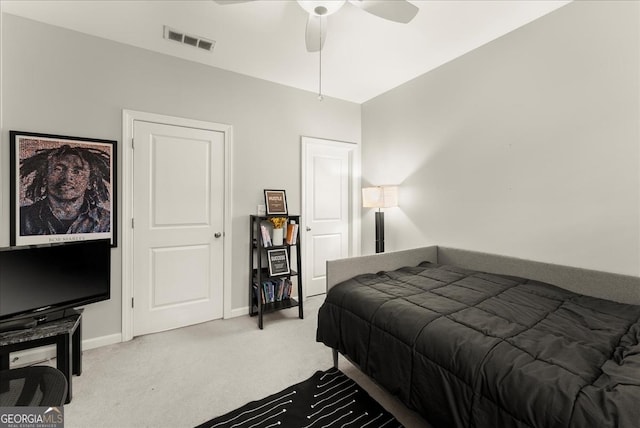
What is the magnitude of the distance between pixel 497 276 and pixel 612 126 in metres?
1.26

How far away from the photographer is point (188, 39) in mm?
2451

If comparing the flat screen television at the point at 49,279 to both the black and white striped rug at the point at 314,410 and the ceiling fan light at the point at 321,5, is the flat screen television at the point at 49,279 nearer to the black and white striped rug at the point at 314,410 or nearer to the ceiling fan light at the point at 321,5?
the black and white striped rug at the point at 314,410

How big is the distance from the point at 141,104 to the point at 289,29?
1.50 meters

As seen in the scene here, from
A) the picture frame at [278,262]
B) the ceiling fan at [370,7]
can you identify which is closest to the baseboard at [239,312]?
the picture frame at [278,262]

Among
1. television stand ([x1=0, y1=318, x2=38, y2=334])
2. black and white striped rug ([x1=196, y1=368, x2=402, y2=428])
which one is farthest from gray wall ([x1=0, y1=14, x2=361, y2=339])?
black and white striped rug ([x1=196, y1=368, x2=402, y2=428])

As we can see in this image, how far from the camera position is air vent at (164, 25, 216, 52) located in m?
2.36

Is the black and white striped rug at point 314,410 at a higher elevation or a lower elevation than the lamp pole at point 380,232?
lower

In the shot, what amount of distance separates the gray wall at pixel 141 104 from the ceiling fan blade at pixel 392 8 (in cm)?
175

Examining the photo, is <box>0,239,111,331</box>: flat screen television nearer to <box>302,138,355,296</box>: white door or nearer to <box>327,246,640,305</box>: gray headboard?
<box>327,246,640,305</box>: gray headboard

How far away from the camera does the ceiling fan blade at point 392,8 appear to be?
1.65 metres

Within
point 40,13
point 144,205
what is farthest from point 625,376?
point 40,13

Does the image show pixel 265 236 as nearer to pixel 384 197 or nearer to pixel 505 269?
pixel 384 197

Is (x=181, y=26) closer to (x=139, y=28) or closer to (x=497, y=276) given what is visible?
(x=139, y=28)

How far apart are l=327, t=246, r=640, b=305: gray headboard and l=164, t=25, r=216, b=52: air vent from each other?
2214mm
